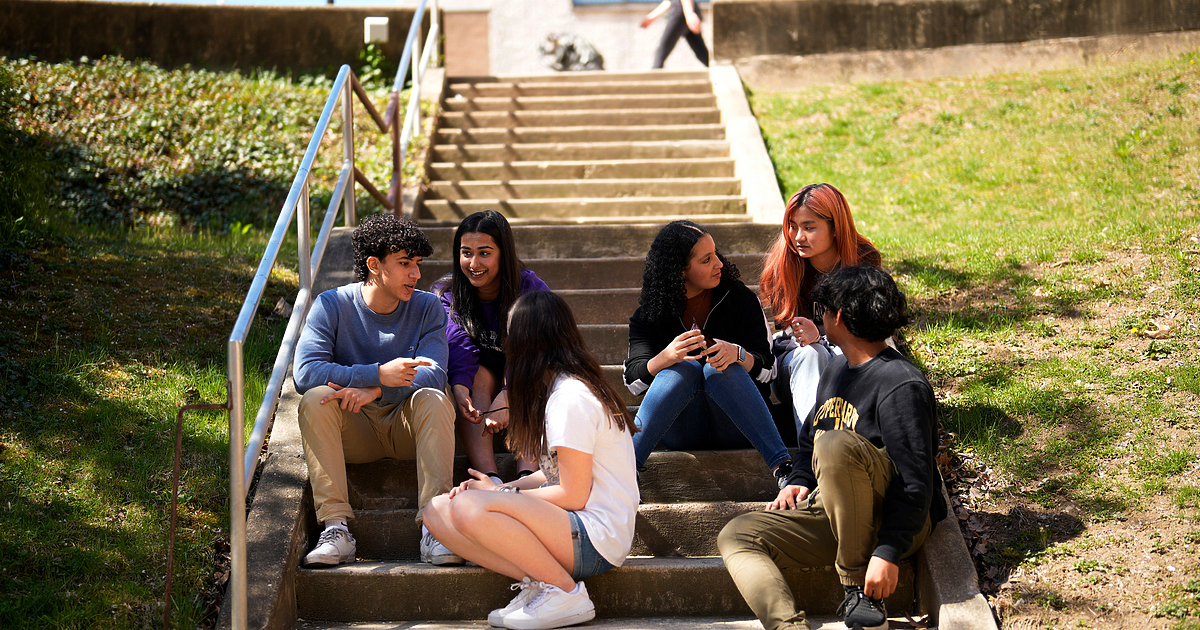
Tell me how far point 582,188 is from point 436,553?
4524 mm

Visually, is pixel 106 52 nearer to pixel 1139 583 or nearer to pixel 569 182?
pixel 569 182

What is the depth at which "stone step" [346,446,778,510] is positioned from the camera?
3.49m

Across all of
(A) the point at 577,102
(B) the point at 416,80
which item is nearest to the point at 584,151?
(A) the point at 577,102

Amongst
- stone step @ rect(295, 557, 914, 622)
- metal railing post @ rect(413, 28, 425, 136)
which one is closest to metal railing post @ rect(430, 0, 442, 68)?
metal railing post @ rect(413, 28, 425, 136)

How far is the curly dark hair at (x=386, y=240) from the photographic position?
3.47 m

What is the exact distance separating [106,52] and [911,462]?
32.7 ft

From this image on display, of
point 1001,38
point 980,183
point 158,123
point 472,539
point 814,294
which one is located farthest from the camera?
point 1001,38

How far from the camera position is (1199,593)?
8.97ft

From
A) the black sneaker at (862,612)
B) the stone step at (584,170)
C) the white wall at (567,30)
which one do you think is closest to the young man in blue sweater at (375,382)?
the black sneaker at (862,612)

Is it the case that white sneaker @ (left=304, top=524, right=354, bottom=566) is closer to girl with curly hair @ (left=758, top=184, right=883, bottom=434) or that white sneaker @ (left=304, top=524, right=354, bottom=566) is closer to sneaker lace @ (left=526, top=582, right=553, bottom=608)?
sneaker lace @ (left=526, top=582, right=553, bottom=608)

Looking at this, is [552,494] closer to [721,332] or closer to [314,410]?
[314,410]

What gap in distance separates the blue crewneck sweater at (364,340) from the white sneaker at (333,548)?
490mm

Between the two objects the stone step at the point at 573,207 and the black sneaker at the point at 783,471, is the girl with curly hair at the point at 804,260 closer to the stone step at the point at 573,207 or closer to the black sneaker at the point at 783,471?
the black sneaker at the point at 783,471

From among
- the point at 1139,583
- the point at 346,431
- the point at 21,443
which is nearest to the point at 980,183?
the point at 1139,583
